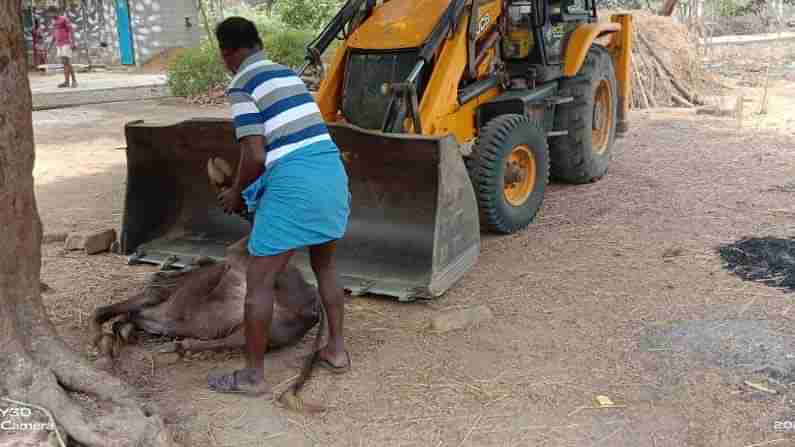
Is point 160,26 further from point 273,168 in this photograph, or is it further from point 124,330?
point 273,168

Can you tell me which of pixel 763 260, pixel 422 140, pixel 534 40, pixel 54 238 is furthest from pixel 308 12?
pixel 763 260

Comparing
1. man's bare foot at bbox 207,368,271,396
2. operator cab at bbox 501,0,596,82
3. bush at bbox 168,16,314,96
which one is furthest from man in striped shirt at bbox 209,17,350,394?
bush at bbox 168,16,314,96

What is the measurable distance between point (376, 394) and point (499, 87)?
361 centimetres

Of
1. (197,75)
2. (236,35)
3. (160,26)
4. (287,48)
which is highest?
(160,26)

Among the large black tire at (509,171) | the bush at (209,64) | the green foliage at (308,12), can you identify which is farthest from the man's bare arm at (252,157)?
the green foliage at (308,12)

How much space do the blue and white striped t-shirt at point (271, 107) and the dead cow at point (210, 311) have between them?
93 centimetres

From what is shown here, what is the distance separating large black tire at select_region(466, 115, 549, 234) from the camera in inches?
227

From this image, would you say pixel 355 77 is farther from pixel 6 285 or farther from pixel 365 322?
pixel 6 285

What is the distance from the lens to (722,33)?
26.0 m

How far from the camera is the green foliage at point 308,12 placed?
65.0 feet

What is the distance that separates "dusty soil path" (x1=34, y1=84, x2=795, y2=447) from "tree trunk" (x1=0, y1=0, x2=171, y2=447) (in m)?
0.37

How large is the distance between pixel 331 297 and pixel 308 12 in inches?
672

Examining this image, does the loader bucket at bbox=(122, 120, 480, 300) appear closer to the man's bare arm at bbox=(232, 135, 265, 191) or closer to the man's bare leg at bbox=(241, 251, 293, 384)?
the man's bare leg at bbox=(241, 251, 293, 384)

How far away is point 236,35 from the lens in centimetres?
339
